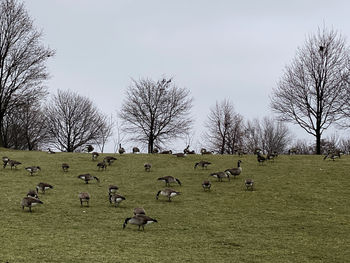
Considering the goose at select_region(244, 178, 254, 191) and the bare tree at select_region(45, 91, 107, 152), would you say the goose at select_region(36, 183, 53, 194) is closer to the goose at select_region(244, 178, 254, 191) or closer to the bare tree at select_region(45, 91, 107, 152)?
the goose at select_region(244, 178, 254, 191)

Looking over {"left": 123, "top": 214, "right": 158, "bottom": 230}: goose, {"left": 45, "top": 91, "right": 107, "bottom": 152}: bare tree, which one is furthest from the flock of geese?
{"left": 45, "top": 91, "right": 107, "bottom": 152}: bare tree

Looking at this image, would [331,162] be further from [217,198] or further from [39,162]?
[39,162]

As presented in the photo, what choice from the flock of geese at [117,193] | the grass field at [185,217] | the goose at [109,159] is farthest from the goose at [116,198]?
the goose at [109,159]

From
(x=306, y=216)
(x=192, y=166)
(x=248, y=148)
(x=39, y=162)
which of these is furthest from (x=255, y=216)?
(x=248, y=148)

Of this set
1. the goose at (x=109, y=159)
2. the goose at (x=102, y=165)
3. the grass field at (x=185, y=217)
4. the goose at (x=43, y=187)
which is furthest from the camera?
the goose at (x=109, y=159)

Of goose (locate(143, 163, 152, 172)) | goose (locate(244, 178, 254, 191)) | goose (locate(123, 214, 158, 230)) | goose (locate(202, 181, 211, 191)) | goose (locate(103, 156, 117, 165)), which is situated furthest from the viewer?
goose (locate(103, 156, 117, 165))

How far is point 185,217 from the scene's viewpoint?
19797 millimetres

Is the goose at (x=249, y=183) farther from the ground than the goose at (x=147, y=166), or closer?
closer

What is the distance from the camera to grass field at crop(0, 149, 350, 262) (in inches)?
524

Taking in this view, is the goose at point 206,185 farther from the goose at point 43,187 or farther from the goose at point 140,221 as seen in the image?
the goose at point 43,187

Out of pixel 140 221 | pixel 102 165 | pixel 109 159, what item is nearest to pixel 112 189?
pixel 140 221

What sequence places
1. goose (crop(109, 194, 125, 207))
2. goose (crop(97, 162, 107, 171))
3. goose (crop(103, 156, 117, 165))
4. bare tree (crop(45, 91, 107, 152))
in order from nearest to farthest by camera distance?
goose (crop(109, 194, 125, 207)), goose (crop(97, 162, 107, 171)), goose (crop(103, 156, 117, 165)), bare tree (crop(45, 91, 107, 152))

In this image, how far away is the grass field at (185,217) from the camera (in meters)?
13.3

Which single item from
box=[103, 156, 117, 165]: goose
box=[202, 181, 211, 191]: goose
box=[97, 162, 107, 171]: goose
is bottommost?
box=[202, 181, 211, 191]: goose
